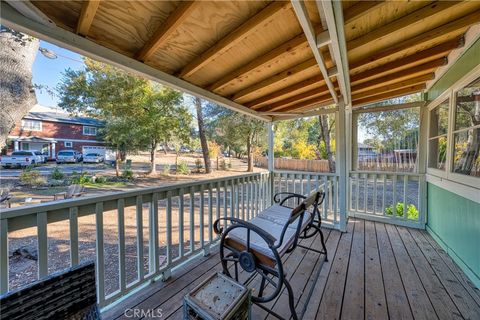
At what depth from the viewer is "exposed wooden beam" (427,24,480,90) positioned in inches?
73.9

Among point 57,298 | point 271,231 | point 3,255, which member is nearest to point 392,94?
point 271,231

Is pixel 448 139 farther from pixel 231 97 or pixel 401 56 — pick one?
pixel 231 97

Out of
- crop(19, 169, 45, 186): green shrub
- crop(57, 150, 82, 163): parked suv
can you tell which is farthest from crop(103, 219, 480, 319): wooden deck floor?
crop(57, 150, 82, 163): parked suv

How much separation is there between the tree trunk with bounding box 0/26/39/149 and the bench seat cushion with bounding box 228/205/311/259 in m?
3.48

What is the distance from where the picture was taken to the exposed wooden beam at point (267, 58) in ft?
5.08

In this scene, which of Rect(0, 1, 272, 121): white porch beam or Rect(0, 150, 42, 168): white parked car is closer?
Rect(0, 1, 272, 121): white porch beam

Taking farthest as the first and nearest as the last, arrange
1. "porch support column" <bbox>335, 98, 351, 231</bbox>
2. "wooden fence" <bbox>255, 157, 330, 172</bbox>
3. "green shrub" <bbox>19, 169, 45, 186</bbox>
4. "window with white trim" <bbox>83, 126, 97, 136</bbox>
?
1. "window with white trim" <bbox>83, 126, 97, 136</bbox>
2. "wooden fence" <bbox>255, 157, 330, 172</bbox>
3. "green shrub" <bbox>19, 169, 45, 186</bbox>
4. "porch support column" <bbox>335, 98, 351, 231</bbox>

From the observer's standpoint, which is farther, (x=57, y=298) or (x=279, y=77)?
(x=279, y=77)

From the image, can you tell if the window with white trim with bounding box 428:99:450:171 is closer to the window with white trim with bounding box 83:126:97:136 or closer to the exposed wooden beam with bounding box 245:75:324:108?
the exposed wooden beam with bounding box 245:75:324:108

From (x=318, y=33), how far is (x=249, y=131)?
10.5 m

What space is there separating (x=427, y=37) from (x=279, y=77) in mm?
1303

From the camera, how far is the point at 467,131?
2137 millimetres

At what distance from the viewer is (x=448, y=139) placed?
2504mm

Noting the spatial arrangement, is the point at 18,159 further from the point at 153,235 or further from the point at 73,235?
the point at 73,235
